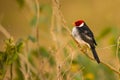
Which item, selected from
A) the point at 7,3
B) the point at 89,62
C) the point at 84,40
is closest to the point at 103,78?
the point at 89,62

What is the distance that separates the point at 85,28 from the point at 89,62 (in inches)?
42.2

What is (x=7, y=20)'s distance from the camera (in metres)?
10.6

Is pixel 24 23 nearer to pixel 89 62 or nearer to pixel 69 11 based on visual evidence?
pixel 69 11

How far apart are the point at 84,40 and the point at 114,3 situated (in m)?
5.88

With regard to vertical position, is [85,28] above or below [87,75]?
above

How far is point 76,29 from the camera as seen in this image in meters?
5.17

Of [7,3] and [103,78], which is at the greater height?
[7,3]

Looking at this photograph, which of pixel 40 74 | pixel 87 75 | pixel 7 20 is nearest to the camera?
pixel 40 74

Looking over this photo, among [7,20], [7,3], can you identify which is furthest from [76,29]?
[7,3]

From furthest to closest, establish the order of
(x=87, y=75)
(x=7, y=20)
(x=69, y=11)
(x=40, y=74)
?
(x=69, y=11)
(x=7, y=20)
(x=87, y=75)
(x=40, y=74)

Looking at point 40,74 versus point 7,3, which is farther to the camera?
point 7,3

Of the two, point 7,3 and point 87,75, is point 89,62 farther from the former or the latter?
point 7,3

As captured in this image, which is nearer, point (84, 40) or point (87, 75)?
point (84, 40)

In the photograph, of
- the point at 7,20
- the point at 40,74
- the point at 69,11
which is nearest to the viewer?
the point at 40,74
